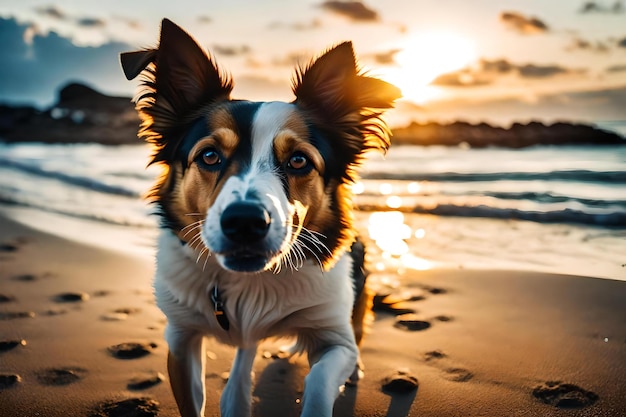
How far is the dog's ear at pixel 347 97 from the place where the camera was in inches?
129

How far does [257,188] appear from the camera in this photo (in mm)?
2562

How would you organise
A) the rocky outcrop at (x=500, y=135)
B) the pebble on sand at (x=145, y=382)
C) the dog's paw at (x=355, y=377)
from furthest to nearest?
the rocky outcrop at (x=500, y=135) < the dog's paw at (x=355, y=377) < the pebble on sand at (x=145, y=382)

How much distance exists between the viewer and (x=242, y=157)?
9.47 feet

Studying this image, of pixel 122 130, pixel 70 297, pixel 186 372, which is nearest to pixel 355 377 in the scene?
pixel 186 372

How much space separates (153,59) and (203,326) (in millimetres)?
1445

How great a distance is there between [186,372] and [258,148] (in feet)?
3.97

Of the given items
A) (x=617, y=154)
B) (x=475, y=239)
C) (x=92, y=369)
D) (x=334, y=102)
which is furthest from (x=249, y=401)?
(x=617, y=154)

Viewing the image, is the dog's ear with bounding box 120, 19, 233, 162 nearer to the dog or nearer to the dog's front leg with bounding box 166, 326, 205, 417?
the dog

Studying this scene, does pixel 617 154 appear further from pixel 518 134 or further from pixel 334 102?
pixel 334 102

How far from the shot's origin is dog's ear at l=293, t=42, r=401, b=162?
10.8 ft

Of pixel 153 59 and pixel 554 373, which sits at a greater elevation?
pixel 153 59

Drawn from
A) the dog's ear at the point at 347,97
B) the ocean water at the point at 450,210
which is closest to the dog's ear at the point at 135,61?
the ocean water at the point at 450,210

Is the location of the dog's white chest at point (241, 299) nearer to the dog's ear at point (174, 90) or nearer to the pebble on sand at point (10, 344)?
the dog's ear at point (174, 90)

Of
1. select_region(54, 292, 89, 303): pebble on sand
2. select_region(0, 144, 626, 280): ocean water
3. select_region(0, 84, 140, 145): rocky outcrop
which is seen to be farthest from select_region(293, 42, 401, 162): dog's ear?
select_region(0, 84, 140, 145): rocky outcrop
